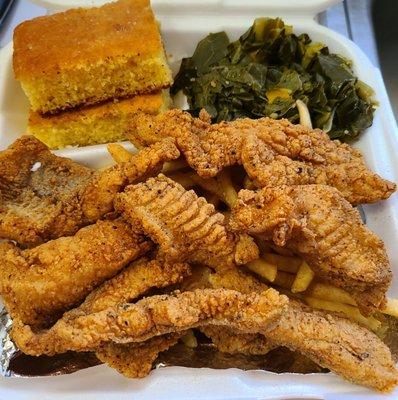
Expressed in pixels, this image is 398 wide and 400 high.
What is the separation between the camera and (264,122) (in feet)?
6.43

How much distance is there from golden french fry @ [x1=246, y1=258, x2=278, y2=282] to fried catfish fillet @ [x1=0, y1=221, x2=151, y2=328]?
355mm

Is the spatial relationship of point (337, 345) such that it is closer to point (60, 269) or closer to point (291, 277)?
point (291, 277)

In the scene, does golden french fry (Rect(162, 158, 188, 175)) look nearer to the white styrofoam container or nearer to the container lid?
the white styrofoam container

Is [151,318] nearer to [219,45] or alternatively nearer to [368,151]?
[368,151]

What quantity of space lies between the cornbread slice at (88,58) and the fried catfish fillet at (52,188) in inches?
12.9

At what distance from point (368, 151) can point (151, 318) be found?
4.06 ft

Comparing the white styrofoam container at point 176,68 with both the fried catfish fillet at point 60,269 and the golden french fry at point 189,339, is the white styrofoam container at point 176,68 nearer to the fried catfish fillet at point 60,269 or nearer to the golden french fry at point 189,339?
the golden french fry at point 189,339

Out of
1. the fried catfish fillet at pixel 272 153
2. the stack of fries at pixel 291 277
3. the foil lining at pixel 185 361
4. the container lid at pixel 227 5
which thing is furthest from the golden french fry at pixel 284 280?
the container lid at pixel 227 5

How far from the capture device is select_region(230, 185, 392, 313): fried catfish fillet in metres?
1.55

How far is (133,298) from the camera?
1635 millimetres

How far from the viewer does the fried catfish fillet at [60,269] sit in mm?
1646

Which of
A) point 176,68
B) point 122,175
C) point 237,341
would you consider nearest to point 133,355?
point 237,341

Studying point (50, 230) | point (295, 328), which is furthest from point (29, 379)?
point (295, 328)

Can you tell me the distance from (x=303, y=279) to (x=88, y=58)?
4.19 ft
